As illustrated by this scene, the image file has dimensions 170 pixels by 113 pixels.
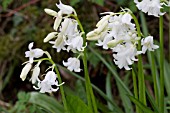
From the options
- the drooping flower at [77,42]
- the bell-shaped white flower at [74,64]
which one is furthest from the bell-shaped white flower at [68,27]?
the bell-shaped white flower at [74,64]

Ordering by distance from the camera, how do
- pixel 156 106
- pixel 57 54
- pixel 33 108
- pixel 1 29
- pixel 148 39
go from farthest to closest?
pixel 1 29, pixel 57 54, pixel 33 108, pixel 156 106, pixel 148 39

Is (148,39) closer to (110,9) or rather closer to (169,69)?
(169,69)

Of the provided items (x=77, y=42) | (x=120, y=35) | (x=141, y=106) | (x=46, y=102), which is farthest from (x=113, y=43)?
(x=46, y=102)

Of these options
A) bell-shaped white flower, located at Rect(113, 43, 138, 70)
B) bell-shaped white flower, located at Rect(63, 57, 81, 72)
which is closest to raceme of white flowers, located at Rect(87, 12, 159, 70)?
bell-shaped white flower, located at Rect(113, 43, 138, 70)

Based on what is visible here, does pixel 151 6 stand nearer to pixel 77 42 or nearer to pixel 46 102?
pixel 77 42

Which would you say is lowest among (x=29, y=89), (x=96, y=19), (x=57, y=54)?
(x=29, y=89)

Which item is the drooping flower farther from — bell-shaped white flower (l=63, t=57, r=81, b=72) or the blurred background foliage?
the blurred background foliage

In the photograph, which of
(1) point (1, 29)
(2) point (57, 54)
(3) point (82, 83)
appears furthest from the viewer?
(1) point (1, 29)

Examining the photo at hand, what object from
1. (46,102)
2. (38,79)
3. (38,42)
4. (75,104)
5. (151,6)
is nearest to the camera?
(151,6)

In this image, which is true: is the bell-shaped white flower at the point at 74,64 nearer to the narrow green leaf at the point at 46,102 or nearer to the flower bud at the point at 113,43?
Result: the flower bud at the point at 113,43

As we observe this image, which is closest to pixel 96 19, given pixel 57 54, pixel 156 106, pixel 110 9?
pixel 110 9

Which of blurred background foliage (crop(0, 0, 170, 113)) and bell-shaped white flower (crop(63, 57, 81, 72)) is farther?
blurred background foliage (crop(0, 0, 170, 113))
